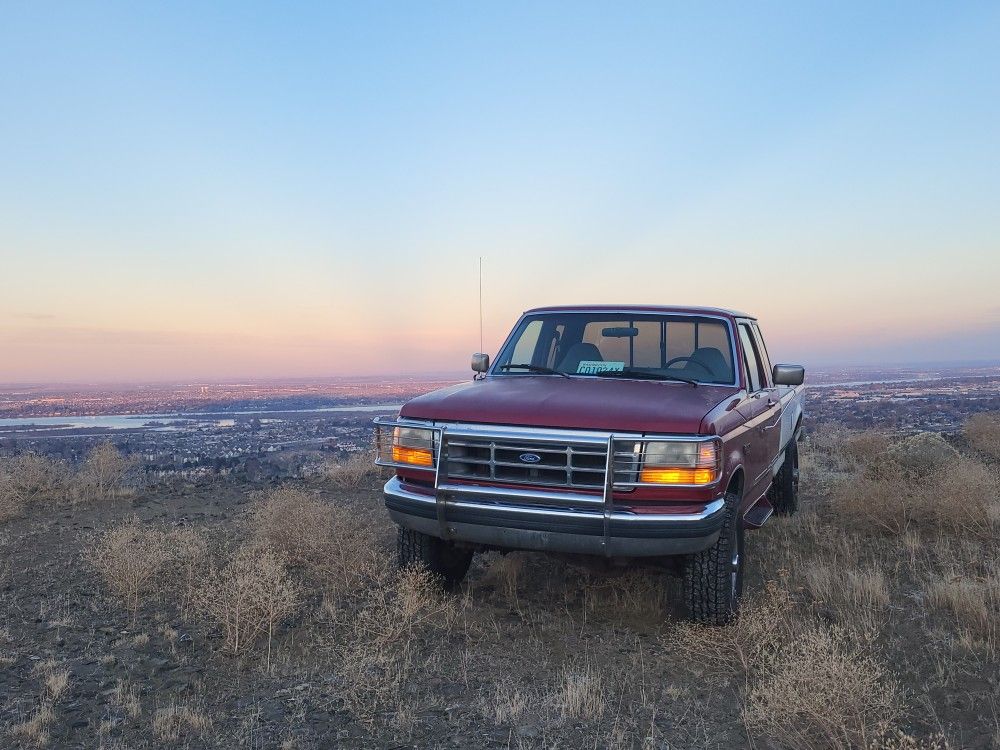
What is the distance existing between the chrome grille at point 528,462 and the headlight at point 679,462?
9.9 inches

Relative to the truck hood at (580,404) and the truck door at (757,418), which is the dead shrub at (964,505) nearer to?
the truck door at (757,418)

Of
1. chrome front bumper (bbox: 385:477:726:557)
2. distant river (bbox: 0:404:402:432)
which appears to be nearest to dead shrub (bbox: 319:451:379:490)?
chrome front bumper (bbox: 385:477:726:557)

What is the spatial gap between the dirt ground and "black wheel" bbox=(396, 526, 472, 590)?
0.61 ft

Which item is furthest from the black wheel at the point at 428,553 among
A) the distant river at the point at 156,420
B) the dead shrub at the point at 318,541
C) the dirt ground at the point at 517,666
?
the distant river at the point at 156,420

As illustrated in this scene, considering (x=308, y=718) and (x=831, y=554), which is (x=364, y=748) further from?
(x=831, y=554)

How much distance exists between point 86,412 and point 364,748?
149ft

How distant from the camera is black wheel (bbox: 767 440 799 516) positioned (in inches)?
292

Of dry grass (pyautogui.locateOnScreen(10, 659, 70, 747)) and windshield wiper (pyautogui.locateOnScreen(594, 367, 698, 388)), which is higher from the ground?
windshield wiper (pyautogui.locateOnScreen(594, 367, 698, 388))

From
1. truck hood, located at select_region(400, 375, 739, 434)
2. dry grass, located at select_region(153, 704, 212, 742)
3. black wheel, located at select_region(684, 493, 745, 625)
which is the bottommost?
dry grass, located at select_region(153, 704, 212, 742)

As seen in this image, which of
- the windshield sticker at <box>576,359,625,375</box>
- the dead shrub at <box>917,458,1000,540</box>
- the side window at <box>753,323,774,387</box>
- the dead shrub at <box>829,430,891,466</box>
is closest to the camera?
the windshield sticker at <box>576,359,625,375</box>

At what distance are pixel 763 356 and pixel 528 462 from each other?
3.59 metres

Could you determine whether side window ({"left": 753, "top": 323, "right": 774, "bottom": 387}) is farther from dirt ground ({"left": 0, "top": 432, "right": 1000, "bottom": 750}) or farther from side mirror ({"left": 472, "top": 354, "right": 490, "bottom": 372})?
side mirror ({"left": 472, "top": 354, "right": 490, "bottom": 372})

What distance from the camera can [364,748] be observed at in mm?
2900

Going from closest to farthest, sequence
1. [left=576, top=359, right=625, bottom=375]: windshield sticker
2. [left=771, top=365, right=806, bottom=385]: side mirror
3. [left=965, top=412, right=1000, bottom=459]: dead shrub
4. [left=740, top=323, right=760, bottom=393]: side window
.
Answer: [left=576, top=359, right=625, bottom=375]: windshield sticker → [left=740, top=323, right=760, bottom=393]: side window → [left=771, top=365, right=806, bottom=385]: side mirror → [left=965, top=412, right=1000, bottom=459]: dead shrub
